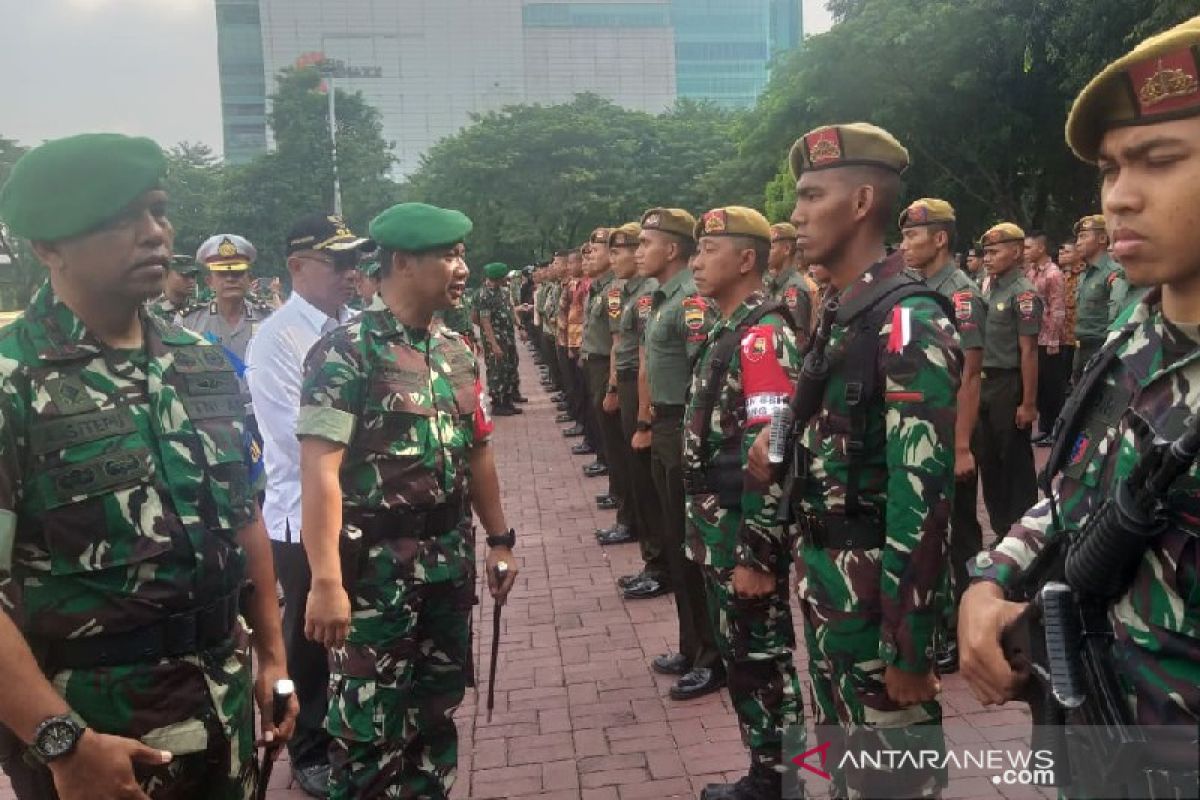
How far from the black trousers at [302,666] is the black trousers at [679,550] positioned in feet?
5.57

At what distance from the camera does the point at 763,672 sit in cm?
328

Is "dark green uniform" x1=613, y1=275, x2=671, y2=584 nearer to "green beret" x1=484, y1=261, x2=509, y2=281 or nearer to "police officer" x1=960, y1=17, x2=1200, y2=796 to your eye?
"police officer" x1=960, y1=17, x2=1200, y2=796

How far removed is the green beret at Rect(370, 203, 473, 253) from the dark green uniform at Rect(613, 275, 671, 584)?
3115mm

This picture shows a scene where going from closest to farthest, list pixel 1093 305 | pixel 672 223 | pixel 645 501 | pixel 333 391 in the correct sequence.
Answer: pixel 333 391, pixel 672 223, pixel 645 501, pixel 1093 305

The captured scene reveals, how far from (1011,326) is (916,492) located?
443 centimetres

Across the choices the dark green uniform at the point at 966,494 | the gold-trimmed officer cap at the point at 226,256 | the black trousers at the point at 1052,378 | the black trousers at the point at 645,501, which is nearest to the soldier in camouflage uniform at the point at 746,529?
the dark green uniform at the point at 966,494

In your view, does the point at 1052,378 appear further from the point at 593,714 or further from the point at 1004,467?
the point at 593,714

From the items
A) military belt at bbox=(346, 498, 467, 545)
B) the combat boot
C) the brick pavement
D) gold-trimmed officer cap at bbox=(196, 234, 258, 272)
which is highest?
gold-trimmed officer cap at bbox=(196, 234, 258, 272)

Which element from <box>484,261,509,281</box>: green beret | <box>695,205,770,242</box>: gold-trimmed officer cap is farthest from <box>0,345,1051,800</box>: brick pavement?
<box>484,261,509,281</box>: green beret

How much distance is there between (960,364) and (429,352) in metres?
1.60

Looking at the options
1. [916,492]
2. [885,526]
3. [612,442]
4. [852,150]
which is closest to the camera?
[916,492]

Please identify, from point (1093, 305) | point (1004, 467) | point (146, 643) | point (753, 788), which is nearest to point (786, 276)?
point (1004, 467)

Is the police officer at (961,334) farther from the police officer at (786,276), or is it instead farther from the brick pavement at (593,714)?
the brick pavement at (593,714)

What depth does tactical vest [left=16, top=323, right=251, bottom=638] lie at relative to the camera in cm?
193
